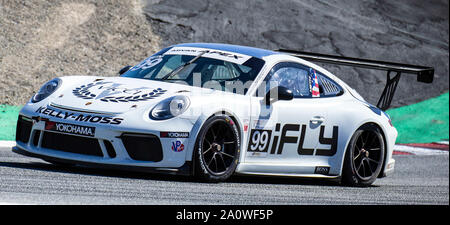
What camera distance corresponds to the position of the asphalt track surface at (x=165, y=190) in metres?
5.57

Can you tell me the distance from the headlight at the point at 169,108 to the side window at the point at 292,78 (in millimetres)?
1221

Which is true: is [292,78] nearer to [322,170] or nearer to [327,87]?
[327,87]

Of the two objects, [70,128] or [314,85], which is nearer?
[70,128]

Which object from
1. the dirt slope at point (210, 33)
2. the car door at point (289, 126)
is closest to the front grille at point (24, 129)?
the car door at point (289, 126)

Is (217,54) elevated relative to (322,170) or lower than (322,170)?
elevated

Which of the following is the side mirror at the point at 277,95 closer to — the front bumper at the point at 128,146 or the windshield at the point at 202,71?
the windshield at the point at 202,71

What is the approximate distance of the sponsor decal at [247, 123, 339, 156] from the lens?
7234 millimetres

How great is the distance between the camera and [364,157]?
329 inches

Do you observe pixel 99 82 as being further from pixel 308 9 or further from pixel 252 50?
pixel 308 9

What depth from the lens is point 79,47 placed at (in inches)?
584

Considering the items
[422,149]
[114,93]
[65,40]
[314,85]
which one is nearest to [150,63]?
[114,93]

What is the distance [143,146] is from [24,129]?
1173 millimetres

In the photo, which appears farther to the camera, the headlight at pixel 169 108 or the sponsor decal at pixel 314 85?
the sponsor decal at pixel 314 85
